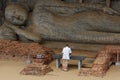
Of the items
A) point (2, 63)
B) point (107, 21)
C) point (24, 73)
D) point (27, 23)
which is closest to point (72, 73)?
point (24, 73)

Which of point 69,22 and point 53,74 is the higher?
point 69,22

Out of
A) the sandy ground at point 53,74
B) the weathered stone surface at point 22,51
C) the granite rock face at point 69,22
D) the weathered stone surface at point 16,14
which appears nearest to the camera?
the sandy ground at point 53,74

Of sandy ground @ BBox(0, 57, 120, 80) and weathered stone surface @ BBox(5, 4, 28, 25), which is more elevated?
weathered stone surface @ BBox(5, 4, 28, 25)

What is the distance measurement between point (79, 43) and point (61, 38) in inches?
30.4

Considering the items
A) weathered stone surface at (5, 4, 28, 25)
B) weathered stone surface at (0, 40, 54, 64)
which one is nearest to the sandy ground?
weathered stone surface at (0, 40, 54, 64)

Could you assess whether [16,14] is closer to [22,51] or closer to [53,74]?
[22,51]

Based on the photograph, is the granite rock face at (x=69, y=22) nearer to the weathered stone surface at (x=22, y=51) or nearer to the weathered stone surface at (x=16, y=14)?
the weathered stone surface at (x=16, y=14)

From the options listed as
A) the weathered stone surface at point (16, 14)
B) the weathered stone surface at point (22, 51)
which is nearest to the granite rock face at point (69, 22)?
the weathered stone surface at point (16, 14)

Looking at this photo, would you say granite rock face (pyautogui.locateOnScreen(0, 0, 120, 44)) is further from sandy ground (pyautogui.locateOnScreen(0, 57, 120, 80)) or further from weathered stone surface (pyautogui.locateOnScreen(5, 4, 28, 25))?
sandy ground (pyautogui.locateOnScreen(0, 57, 120, 80))

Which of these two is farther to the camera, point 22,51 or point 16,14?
point 16,14

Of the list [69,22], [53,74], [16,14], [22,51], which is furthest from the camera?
[16,14]

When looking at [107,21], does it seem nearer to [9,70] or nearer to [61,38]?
[61,38]

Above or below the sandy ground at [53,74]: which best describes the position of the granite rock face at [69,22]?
above

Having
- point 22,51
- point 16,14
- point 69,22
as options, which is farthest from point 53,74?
point 16,14
